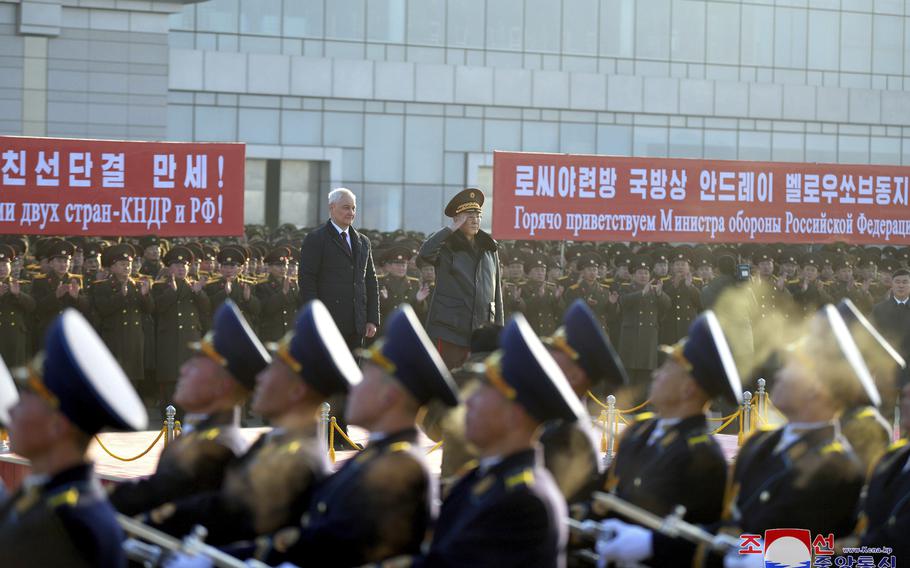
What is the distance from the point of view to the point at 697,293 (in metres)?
16.9

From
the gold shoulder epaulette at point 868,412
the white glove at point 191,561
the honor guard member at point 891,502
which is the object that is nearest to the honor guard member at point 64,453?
the white glove at point 191,561

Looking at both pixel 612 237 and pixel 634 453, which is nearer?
pixel 634 453

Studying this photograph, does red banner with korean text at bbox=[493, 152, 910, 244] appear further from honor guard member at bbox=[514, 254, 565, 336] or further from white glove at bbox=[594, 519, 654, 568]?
white glove at bbox=[594, 519, 654, 568]

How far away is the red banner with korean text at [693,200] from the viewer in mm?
16422

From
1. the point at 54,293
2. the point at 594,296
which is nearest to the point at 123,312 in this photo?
the point at 54,293

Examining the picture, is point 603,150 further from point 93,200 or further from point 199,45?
point 93,200

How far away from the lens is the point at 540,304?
16812 mm

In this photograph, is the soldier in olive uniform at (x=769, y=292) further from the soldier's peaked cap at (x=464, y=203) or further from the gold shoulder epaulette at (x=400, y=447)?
the gold shoulder epaulette at (x=400, y=447)

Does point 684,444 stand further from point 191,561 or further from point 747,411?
point 747,411

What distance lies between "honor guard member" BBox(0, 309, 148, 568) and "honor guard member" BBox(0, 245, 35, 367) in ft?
34.0

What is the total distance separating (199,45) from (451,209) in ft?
103

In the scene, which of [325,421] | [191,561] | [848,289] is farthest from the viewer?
[848,289]

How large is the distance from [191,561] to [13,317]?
10.2m

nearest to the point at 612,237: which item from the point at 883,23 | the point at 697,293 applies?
the point at 697,293
